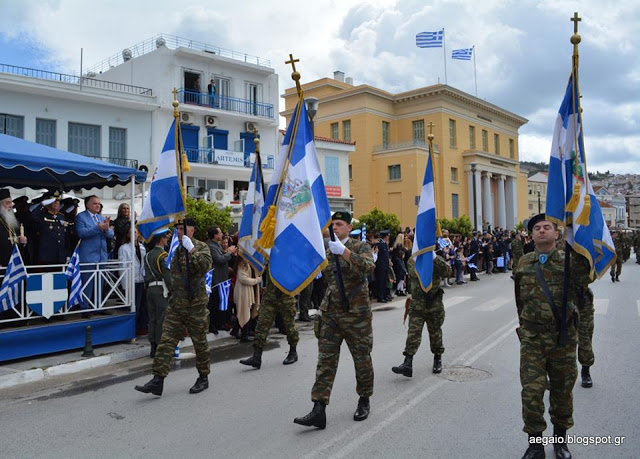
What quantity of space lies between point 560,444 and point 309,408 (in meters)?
2.39

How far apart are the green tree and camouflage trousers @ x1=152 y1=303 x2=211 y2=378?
13.6 metres

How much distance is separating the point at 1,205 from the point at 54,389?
3.22 meters

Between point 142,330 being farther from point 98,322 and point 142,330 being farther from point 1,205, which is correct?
point 1,205

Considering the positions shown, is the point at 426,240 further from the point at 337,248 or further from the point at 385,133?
the point at 385,133

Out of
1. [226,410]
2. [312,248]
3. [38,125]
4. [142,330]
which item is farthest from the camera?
[38,125]

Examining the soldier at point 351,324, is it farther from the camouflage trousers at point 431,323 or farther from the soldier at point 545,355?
the camouflage trousers at point 431,323

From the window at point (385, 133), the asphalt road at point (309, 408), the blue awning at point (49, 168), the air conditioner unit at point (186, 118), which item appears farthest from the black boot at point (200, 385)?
the window at point (385, 133)

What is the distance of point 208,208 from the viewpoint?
20312 mm

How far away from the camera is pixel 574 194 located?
439 centimetres

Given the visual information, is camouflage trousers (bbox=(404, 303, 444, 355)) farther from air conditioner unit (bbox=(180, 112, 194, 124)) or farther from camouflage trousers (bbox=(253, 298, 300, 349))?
air conditioner unit (bbox=(180, 112, 194, 124))

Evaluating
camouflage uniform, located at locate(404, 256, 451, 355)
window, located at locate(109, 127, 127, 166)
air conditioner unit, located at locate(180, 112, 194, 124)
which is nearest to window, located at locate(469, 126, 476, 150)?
air conditioner unit, located at locate(180, 112, 194, 124)

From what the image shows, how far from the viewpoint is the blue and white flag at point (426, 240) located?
6770mm

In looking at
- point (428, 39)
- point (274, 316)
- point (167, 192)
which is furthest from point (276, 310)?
point (428, 39)

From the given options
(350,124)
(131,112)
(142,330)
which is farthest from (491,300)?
(350,124)
